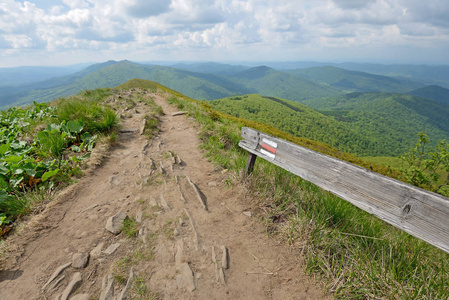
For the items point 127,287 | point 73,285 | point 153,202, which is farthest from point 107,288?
point 153,202

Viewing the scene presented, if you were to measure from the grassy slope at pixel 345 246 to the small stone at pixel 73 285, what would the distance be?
315 cm

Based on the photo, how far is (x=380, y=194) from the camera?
101 inches

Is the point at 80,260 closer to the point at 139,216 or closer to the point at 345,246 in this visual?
the point at 139,216

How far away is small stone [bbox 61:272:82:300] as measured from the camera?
2.71 m

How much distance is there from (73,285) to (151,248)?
1.09m

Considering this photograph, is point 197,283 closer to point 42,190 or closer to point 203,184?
point 203,184

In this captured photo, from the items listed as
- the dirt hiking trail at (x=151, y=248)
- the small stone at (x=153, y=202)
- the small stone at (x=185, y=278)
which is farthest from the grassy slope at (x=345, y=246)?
the small stone at (x=153, y=202)

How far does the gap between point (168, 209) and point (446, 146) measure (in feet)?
108

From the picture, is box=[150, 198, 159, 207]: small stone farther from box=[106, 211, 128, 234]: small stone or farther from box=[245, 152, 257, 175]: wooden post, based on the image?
box=[245, 152, 257, 175]: wooden post

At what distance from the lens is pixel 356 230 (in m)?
3.49

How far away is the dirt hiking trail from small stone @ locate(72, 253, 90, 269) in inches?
0.5

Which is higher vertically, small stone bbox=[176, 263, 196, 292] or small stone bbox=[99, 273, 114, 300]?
small stone bbox=[99, 273, 114, 300]

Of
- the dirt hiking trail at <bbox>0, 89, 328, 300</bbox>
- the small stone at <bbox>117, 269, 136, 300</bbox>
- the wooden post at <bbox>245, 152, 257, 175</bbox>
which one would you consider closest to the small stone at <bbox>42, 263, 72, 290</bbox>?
the dirt hiking trail at <bbox>0, 89, 328, 300</bbox>

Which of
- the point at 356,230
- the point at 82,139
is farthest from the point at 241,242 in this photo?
the point at 82,139
